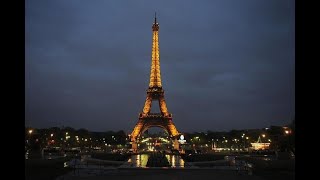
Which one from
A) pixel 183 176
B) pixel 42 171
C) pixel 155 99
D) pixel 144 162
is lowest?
pixel 144 162

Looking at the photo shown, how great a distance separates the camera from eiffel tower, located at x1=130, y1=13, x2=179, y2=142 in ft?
308

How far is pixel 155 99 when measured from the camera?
9769cm

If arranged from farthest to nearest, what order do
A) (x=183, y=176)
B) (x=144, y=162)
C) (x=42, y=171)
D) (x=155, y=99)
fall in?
(x=155, y=99)
(x=144, y=162)
(x=183, y=176)
(x=42, y=171)

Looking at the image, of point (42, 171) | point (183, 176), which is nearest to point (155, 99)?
point (183, 176)

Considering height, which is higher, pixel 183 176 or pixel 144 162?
pixel 183 176

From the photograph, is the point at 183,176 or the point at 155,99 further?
the point at 155,99

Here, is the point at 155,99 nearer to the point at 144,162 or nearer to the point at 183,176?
the point at 144,162

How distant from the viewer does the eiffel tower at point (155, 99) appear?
93.8 metres

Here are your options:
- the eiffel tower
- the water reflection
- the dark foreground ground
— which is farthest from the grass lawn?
the eiffel tower

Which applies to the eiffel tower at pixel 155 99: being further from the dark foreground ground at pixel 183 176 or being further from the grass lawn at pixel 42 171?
the dark foreground ground at pixel 183 176
